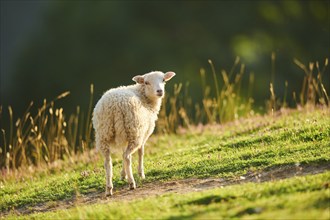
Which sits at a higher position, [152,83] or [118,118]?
[152,83]

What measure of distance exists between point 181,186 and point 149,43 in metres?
31.7

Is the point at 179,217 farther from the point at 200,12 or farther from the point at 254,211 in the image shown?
the point at 200,12

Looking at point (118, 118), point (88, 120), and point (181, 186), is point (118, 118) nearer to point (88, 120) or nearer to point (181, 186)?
point (181, 186)

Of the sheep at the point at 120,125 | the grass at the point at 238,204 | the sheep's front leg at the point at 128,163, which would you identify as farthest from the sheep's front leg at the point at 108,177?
the grass at the point at 238,204

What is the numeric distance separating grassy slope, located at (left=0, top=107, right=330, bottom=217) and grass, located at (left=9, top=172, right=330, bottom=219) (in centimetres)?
148

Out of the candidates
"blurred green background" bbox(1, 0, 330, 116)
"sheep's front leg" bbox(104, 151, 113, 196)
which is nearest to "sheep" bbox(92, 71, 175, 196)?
"sheep's front leg" bbox(104, 151, 113, 196)

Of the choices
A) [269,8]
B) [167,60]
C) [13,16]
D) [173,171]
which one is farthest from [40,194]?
[13,16]

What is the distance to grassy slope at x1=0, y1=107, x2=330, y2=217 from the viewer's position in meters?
10.6

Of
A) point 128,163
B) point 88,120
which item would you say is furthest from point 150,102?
point 88,120

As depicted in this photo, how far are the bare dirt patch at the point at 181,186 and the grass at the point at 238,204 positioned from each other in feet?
2.10

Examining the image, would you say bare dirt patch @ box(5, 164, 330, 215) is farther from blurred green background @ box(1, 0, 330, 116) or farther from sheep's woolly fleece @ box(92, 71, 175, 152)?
blurred green background @ box(1, 0, 330, 116)

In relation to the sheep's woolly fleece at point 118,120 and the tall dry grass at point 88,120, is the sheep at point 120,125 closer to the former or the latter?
the sheep's woolly fleece at point 118,120

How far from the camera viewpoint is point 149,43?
41.2 m

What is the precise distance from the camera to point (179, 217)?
785cm
